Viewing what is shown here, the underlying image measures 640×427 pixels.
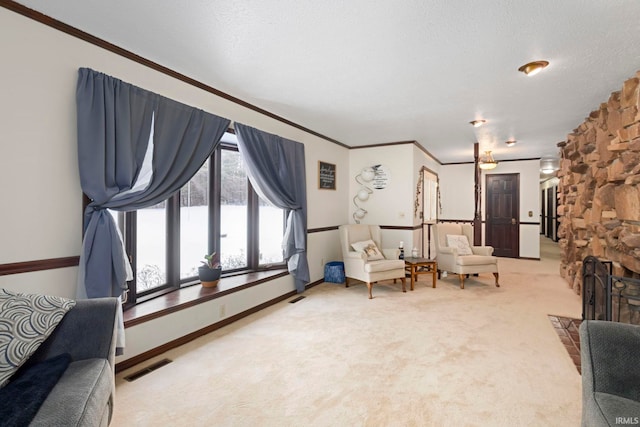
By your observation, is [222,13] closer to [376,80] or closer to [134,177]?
[134,177]

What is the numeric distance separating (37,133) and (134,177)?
601 millimetres

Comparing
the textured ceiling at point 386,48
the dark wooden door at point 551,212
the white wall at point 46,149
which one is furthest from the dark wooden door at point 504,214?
the white wall at point 46,149

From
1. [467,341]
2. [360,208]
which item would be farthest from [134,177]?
[360,208]

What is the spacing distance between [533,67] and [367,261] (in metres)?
2.98

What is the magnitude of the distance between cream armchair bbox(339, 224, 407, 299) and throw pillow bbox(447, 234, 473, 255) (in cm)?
99

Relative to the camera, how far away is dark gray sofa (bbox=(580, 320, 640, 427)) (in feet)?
4.22

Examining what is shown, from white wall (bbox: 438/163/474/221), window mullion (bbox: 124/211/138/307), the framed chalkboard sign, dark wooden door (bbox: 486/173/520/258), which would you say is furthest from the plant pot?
dark wooden door (bbox: 486/173/520/258)

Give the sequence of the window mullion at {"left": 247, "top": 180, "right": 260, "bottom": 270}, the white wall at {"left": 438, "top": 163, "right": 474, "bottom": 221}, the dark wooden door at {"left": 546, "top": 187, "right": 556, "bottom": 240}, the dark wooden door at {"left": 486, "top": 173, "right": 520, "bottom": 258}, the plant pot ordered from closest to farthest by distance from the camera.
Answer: the plant pot < the window mullion at {"left": 247, "top": 180, "right": 260, "bottom": 270} < the dark wooden door at {"left": 486, "top": 173, "right": 520, "bottom": 258} < the white wall at {"left": 438, "top": 163, "right": 474, "bottom": 221} < the dark wooden door at {"left": 546, "top": 187, "right": 556, "bottom": 240}

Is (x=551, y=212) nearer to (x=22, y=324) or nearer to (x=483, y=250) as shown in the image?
(x=483, y=250)

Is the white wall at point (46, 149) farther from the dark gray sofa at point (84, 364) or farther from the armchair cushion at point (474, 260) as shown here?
the armchair cushion at point (474, 260)

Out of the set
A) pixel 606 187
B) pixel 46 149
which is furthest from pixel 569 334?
pixel 46 149

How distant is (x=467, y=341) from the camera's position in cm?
293

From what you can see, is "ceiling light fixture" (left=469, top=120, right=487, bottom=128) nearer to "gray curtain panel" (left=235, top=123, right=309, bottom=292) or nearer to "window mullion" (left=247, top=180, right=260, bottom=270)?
"gray curtain panel" (left=235, top=123, right=309, bottom=292)

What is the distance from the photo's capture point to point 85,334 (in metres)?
1.61
